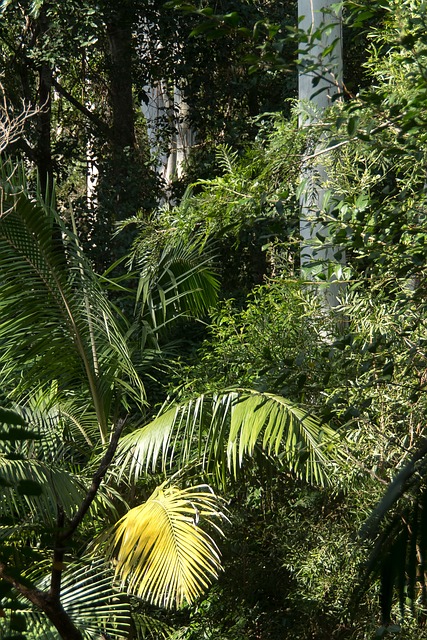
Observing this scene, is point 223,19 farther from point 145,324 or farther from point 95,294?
point 145,324

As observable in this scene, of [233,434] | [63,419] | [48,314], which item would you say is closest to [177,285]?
[48,314]

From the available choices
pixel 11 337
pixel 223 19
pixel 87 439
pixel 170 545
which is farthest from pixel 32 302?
pixel 223 19

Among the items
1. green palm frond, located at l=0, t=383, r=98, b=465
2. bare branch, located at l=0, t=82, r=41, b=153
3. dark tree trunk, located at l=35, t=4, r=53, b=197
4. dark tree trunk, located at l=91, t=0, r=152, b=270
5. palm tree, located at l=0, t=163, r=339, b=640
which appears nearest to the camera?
palm tree, located at l=0, t=163, r=339, b=640

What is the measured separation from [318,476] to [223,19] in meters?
2.97

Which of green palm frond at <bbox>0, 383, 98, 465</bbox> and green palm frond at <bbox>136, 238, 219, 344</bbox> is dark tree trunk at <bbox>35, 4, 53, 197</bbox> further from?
green palm frond at <bbox>0, 383, 98, 465</bbox>

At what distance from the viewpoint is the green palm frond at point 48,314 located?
201 inches

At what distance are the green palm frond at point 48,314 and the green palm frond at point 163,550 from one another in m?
0.86

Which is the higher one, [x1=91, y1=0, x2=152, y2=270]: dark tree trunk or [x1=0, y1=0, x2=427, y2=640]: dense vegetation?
[x1=91, y1=0, x2=152, y2=270]: dark tree trunk

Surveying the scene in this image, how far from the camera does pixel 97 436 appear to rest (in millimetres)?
5727

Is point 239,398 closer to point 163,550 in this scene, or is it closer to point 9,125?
point 163,550

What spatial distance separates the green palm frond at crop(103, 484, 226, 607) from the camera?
4242 mm

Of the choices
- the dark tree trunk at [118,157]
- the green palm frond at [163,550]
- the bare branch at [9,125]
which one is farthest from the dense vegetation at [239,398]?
the dark tree trunk at [118,157]

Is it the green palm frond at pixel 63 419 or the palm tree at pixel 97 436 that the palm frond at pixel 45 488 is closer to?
the palm tree at pixel 97 436

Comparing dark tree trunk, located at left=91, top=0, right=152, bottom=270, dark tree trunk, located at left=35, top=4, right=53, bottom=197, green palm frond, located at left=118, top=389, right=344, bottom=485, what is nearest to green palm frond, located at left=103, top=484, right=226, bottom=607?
green palm frond, located at left=118, top=389, right=344, bottom=485
